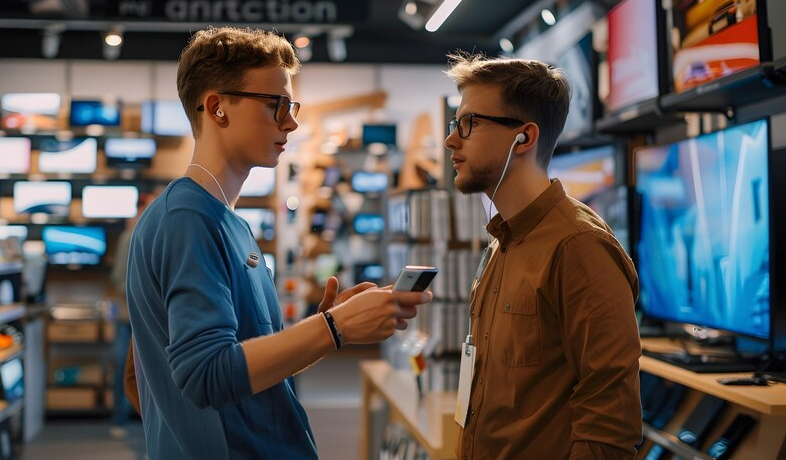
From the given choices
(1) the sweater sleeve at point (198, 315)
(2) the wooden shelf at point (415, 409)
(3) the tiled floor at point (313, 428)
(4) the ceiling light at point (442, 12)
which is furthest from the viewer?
(3) the tiled floor at point (313, 428)

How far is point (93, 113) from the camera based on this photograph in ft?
28.1

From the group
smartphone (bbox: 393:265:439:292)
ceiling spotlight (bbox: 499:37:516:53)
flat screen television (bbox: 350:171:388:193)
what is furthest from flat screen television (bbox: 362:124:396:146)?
smartphone (bbox: 393:265:439:292)

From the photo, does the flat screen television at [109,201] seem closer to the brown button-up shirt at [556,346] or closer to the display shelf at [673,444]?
the display shelf at [673,444]

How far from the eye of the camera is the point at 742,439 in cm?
238

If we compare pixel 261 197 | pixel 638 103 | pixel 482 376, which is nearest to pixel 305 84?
pixel 261 197

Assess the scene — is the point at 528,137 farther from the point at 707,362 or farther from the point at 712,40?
the point at 712,40

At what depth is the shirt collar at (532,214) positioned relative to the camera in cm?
191

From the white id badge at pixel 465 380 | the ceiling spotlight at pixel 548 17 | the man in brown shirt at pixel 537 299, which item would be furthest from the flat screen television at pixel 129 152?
the white id badge at pixel 465 380

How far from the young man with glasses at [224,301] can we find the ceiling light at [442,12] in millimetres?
3586

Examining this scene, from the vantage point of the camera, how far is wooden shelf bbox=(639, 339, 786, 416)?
2.09 meters

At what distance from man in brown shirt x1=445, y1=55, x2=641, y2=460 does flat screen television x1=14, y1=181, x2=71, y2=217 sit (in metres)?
7.37

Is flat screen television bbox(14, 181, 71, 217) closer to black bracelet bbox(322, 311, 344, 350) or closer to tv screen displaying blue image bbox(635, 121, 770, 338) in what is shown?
tv screen displaying blue image bbox(635, 121, 770, 338)

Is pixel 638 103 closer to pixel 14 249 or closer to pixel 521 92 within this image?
pixel 521 92

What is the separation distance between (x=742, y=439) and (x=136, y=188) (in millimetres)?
7394
